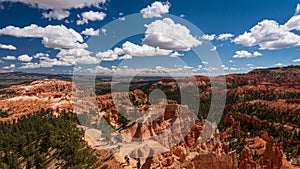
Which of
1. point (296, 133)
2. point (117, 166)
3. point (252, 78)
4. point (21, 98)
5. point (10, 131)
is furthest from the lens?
point (252, 78)

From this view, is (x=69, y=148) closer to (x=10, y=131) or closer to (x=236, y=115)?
(x=10, y=131)

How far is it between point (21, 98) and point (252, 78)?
14684 cm

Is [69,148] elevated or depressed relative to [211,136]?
depressed

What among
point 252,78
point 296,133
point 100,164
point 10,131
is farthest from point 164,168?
point 252,78

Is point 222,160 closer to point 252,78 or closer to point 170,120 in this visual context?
point 170,120

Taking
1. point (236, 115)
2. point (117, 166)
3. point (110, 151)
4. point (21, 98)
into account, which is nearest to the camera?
point (117, 166)

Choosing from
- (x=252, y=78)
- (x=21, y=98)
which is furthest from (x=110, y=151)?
(x=252, y=78)

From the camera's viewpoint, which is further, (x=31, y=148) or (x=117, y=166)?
(x=31, y=148)

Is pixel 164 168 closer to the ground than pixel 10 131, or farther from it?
farther from it

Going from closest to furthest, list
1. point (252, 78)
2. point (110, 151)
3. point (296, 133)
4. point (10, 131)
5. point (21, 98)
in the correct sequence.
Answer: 1. point (110, 151)
2. point (10, 131)
3. point (296, 133)
4. point (21, 98)
5. point (252, 78)

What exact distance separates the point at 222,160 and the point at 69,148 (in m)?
21.9

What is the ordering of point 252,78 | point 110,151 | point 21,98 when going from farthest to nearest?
point 252,78 < point 21,98 < point 110,151

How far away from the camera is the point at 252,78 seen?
19575 cm

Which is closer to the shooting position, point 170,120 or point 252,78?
point 170,120
